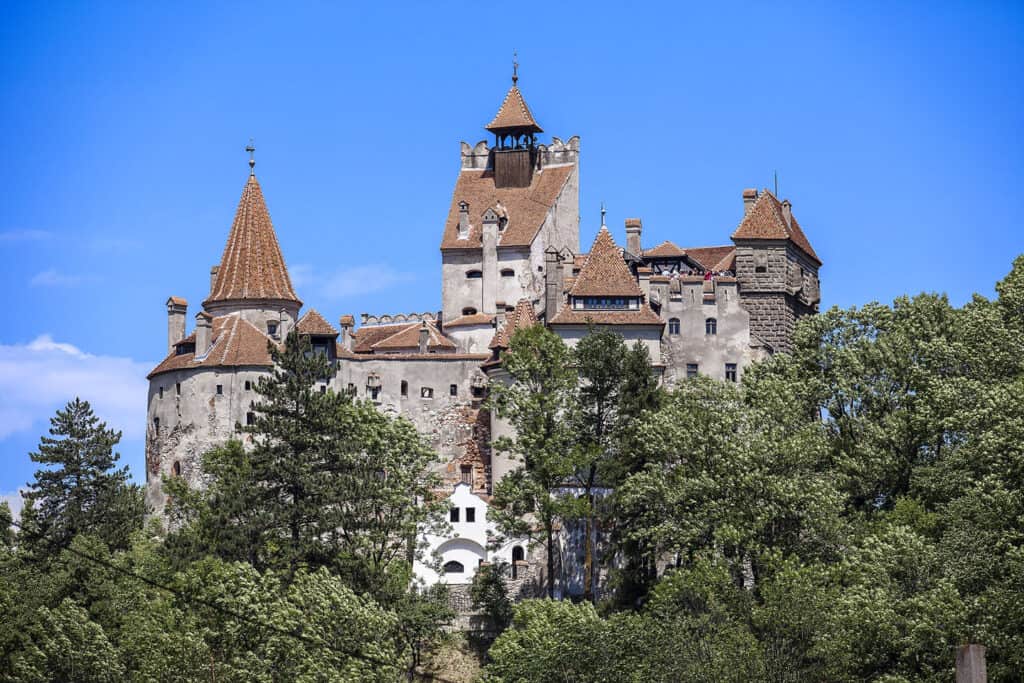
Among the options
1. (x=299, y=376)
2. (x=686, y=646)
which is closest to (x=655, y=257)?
(x=299, y=376)

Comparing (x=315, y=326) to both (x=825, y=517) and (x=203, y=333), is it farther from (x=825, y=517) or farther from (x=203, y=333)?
(x=825, y=517)

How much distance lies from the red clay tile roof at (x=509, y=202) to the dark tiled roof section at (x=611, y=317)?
13202 mm

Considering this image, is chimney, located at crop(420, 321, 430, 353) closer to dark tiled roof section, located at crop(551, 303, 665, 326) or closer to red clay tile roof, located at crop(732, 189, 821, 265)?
dark tiled roof section, located at crop(551, 303, 665, 326)

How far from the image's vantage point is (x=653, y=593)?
7869 cm

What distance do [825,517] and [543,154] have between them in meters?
42.5

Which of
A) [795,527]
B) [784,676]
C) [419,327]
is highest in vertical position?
[419,327]

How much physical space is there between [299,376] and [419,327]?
2190cm

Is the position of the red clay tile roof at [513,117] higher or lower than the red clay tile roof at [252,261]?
higher

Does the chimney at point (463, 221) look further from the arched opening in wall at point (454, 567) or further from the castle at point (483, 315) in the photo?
the arched opening in wall at point (454, 567)

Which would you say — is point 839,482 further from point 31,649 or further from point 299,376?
point 31,649

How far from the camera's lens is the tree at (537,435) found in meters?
87.1

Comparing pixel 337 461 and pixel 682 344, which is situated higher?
pixel 682 344

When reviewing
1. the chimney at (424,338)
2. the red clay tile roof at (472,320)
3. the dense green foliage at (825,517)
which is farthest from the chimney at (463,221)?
the dense green foliage at (825,517)

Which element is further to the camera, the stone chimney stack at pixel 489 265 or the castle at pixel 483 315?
the stone chimney stack at pixel 489 265
